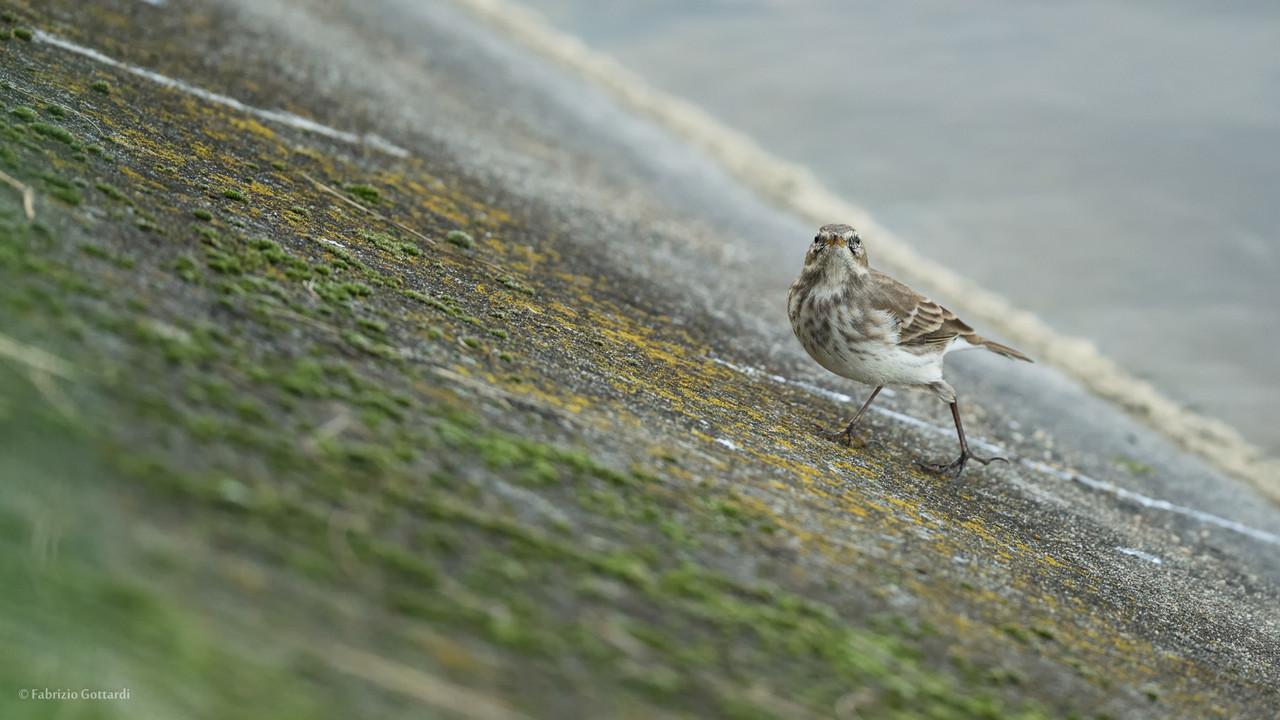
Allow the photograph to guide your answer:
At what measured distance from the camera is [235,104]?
6512 millimetres

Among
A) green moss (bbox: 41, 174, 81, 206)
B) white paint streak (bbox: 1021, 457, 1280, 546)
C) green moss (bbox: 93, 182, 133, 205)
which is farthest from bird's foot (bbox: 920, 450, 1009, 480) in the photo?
green moss (bbox: 41, 174, 81, 206)

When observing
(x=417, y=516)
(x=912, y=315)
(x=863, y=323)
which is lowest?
(x=417, y=516)

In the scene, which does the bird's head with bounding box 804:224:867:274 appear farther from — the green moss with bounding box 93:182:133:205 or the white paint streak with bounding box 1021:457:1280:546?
the green moss with bounding box 93:182:133:205

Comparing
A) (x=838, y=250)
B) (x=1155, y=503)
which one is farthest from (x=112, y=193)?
(x=1155, y=503)

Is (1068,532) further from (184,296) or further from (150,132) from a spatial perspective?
(150,132)

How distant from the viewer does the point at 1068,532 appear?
17.1ft

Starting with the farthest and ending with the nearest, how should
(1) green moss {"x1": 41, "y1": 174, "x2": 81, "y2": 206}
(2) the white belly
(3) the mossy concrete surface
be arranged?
(2) the white belly < (1) green moss {"x1": 41, "y1": 174, "x2": 81, "y2": 206} < (3) the mossy concrete surface

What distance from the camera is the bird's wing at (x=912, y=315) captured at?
6043mm

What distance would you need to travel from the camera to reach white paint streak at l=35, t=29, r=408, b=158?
578 centimetres

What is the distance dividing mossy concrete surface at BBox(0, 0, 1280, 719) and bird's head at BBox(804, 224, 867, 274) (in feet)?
4.15

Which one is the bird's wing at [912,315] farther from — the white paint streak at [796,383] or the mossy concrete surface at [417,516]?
the mossy concrete surface at [417,516]

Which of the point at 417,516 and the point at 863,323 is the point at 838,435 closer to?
the point at 863,323

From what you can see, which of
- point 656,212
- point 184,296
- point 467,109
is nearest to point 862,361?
point 184,296

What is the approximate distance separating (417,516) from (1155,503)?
6.31m
